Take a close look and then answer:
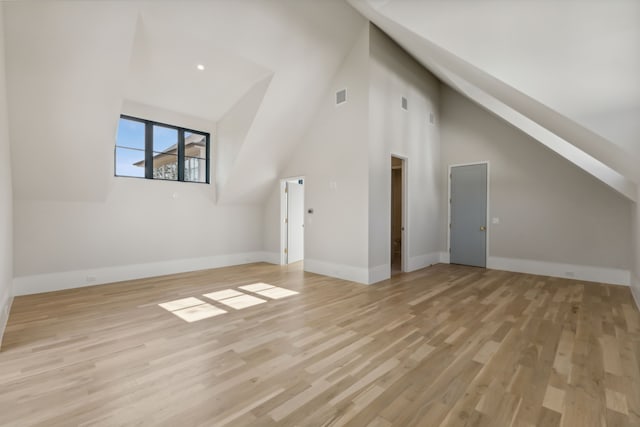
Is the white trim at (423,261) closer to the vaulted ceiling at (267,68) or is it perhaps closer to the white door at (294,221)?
the white door at (294,221)

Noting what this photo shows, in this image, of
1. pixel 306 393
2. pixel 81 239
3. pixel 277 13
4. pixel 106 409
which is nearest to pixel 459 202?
pixel 277 13

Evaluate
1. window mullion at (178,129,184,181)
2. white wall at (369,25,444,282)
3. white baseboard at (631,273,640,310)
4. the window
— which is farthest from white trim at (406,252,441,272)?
window mullion at (178,129,184,181)

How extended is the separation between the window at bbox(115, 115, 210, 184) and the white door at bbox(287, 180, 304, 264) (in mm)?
2061

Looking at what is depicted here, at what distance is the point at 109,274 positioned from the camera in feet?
17.4

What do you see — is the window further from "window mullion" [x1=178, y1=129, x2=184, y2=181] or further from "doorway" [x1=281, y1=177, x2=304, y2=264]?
"doorway" [x1=281, y1=177, x2=304, y2=264]

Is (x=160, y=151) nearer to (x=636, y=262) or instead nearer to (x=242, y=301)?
(x=242, y=301)

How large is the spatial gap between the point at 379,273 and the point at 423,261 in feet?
6.03

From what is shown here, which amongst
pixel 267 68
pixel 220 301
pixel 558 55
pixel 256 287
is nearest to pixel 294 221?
pixel 256 287

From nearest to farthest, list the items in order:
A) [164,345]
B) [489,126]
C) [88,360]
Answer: [88,360] < [164,345] < [489,126]

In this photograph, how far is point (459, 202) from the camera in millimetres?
7008

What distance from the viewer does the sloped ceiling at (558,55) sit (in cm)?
228

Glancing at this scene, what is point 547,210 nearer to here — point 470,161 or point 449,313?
point 470,161

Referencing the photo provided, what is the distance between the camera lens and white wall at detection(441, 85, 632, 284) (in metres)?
5.20

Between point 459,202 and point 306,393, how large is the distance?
20.7 ft
